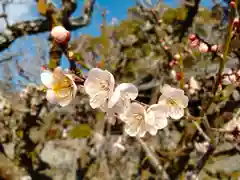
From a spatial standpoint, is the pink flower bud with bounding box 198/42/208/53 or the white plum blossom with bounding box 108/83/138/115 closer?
the white plum blossom with bounding box 108/83/138/115

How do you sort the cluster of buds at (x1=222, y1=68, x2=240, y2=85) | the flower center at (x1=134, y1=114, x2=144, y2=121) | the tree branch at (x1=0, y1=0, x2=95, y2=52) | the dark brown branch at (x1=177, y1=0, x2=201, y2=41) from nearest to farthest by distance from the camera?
the flower center at (x1=134, y1=114, x2=144, y2=121) < the cluster of buds at (x1=222, y1=68, x2=240, y2=85) < the tree branch at (x1=0, y1=0, x2=95, y2=52) < the dark brown branch at (x1=177, y1=0, x2=201, y2=41)

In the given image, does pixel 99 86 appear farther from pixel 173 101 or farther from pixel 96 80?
pixel 173 101

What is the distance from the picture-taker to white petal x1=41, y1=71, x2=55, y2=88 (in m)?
0.74

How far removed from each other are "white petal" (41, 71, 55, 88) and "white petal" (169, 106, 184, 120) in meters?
0.38

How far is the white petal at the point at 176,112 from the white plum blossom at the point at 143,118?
64 millimetres

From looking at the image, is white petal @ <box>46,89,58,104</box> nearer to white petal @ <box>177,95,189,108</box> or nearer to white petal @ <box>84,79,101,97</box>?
white petal @ <box>84,79,101,97</box>

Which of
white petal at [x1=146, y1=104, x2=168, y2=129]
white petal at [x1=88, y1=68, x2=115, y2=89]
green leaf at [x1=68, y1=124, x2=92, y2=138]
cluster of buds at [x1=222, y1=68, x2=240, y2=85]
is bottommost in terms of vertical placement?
green leaf at [x1=68, y1=124, x2=92, y2=138]

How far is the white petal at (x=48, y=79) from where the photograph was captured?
2.42ft

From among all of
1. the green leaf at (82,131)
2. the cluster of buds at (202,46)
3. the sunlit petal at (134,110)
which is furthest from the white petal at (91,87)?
the green leaf at (82,131)

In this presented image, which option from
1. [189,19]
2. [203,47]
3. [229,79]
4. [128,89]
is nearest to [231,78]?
[229,79]

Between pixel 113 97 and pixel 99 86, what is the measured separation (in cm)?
7

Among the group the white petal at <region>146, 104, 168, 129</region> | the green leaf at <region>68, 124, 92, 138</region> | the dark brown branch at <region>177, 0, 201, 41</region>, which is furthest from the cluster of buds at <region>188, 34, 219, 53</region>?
the green leaf at <region>68, 124, 92, 138</region>

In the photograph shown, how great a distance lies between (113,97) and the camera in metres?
0.66

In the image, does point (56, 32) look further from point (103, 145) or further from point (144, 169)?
point (103, 145)
